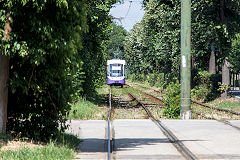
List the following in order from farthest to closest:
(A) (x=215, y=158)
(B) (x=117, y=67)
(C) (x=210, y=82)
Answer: (B) (x=117, y=67)
(C) (x=210, y=82)
(A) (x=215, y=158)

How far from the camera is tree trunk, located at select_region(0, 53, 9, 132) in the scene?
8.52 meters

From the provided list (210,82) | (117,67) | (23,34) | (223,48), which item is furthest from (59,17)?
(117,67)

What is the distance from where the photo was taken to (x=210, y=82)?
28516mm

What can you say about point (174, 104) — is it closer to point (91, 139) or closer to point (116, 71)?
point (91, 139)

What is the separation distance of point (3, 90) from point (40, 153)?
64.9 inches

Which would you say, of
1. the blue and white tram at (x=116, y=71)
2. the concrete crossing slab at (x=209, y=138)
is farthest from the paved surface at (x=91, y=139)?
the blue and white tram at (x=116, y=71)


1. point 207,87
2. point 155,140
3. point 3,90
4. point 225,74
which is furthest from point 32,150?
point 207,87

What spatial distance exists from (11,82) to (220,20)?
61.1 feet

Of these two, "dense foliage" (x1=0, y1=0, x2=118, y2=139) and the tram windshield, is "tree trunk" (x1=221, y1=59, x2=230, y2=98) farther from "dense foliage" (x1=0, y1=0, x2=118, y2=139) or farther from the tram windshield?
the tram windshield

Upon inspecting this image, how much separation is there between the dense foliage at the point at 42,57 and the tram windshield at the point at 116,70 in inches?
1637

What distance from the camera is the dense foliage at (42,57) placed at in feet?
25.7

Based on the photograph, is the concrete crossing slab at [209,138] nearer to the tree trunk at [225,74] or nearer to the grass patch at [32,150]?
the grass patch at [32,150]

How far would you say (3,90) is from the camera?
28.3ft

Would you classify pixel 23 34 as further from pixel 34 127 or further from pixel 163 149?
pixel 163 149
